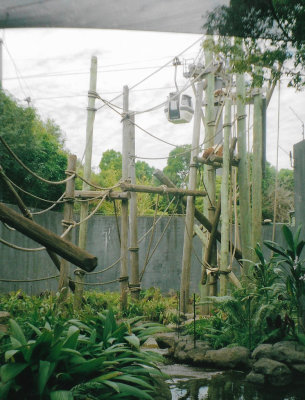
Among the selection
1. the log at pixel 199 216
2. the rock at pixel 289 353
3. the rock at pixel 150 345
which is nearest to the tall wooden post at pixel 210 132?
the log at pixel 199 216

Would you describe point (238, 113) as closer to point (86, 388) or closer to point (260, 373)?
point (260, 373)

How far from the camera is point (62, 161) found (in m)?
13.8

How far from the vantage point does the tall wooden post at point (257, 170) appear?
670 cm

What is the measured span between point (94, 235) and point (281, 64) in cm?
989

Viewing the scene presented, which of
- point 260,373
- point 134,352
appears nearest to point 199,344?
point 260,373

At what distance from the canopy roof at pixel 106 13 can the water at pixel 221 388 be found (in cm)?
271

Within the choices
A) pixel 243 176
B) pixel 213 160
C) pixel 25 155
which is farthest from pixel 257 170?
pixel 25 155

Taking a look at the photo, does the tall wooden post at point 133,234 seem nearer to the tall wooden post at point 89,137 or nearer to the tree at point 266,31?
the tall wooden post at point 89,137

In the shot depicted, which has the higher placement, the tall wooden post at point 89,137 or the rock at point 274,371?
the tall wooden post at point 89,137

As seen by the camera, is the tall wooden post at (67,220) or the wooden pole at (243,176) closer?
the tall wooden post at (67,220)

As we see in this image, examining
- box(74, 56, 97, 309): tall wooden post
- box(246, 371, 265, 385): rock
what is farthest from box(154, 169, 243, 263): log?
box(246, 371, 265, 385): rock

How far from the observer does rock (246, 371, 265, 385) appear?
3952mm

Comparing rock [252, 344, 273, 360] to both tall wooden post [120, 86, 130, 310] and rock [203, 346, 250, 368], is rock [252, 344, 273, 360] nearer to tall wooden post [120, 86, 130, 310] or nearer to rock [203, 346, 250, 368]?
rock [203, 346, 250, 368]

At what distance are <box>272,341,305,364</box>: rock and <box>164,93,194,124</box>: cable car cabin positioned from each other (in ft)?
20.8
